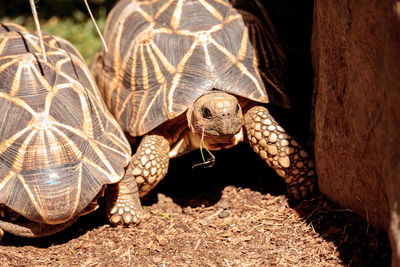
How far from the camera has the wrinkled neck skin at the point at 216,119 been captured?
3.24m

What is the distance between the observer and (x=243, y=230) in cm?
332

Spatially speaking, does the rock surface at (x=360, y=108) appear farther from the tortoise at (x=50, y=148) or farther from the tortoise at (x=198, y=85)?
the tortoise at (x=50, y=148)

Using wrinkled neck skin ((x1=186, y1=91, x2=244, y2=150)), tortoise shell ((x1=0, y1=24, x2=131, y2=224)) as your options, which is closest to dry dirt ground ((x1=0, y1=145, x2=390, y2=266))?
tortoise shell ((x1=0, y1=24, x2=131, y2=224))

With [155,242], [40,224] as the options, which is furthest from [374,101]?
[40,224]

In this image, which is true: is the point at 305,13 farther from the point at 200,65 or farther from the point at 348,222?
the point at 348,222

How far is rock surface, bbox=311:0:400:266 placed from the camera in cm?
228

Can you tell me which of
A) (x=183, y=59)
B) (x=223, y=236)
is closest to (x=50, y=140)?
(x=183, y=59)

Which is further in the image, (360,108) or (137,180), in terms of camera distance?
(137,180)

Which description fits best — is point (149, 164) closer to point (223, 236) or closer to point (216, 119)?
point (216, 119)

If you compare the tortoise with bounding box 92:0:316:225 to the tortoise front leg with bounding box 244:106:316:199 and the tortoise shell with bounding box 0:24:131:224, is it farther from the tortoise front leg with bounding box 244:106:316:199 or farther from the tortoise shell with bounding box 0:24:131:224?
the tortoise shell with bounding box 0:24:131:224

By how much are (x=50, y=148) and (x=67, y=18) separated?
3.72 metres

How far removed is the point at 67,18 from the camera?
6344mm

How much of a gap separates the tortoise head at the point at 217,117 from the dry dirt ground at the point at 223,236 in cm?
59

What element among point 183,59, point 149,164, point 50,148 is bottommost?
point 149,164
